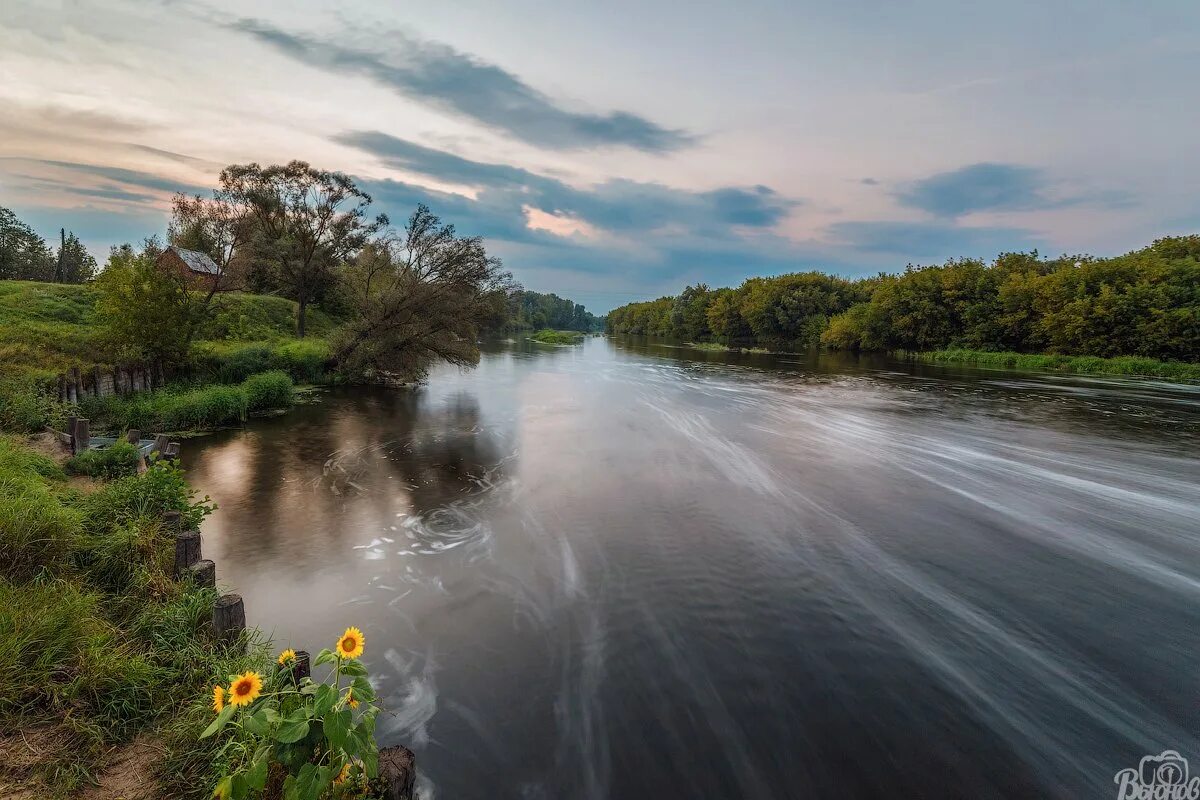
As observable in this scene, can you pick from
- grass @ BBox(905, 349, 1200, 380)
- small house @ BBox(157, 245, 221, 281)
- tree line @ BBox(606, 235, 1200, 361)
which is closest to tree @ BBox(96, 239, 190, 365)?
small house @ BBox(157, 245, 221, 281)

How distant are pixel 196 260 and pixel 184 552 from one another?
1982 inches

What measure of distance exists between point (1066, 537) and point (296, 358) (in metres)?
29.9

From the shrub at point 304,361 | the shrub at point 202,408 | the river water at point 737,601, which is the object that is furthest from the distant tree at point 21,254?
the river water at point 737,601

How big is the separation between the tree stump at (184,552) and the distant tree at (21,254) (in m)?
51.3

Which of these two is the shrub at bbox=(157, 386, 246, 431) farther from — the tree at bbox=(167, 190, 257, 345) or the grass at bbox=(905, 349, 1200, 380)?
the grass at bbox=(905, 349, 1200, 380)

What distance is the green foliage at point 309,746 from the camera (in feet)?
9.14

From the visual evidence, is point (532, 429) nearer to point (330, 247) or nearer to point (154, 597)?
point (154, 597)

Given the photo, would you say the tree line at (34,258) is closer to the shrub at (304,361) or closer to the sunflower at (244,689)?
the shrub at (304,361)

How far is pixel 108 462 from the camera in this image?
947 cm

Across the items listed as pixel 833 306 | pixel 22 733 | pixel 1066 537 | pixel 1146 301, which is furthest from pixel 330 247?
pixel 833 306

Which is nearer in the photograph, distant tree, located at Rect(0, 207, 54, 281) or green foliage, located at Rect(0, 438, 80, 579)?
green foliage, located at Rect(0, 438, 80, 579)

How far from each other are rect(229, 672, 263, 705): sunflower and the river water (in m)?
2.34

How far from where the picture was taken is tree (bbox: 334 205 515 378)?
27.3m

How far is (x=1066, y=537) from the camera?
403 inches
